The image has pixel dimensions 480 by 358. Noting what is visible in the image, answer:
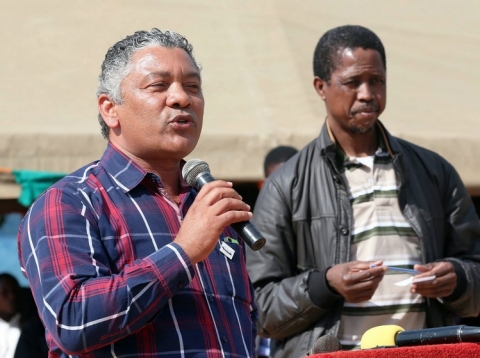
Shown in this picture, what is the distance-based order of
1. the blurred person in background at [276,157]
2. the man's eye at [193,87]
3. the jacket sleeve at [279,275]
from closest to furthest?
the man's eye at [193,87] → the jacket sleeve at [279,275] → the blurred person in background at [276,157]

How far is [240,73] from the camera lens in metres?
6.09

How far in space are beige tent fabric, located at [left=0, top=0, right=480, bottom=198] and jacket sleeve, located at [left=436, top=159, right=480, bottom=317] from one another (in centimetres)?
Result: 154

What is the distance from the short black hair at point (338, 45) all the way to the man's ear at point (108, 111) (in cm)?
156

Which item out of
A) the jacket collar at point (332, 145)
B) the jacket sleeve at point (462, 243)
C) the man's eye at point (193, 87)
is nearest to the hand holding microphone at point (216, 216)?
the man's eye at point (193, 87)

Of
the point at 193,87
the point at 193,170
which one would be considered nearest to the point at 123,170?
the point at 193,170

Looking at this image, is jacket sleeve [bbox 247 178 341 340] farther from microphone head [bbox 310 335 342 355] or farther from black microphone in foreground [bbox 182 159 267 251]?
microphone head [bbox 310 335 342 355]

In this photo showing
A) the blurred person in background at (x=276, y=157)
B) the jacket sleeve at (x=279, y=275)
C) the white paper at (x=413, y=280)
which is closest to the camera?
the white paper at (x=413, y=280)

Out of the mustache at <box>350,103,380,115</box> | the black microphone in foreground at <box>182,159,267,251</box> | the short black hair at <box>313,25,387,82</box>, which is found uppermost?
the short black hair at <box>313,25,387,82</box>

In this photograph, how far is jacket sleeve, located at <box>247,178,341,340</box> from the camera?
3.84 metres

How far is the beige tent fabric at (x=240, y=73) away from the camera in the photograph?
5.42 meters

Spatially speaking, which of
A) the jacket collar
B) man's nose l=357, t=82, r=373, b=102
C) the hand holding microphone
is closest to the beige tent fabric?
the jacket collar

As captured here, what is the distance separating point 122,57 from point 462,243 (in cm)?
192

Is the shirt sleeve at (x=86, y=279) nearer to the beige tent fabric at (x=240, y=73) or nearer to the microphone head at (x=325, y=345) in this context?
the microphone head at (x=325, y=345)

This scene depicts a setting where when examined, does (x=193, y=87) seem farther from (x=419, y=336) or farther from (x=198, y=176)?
(x=419, y=336)
